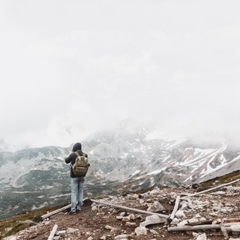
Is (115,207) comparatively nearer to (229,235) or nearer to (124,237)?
(124,237)

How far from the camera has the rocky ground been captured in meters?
11.4

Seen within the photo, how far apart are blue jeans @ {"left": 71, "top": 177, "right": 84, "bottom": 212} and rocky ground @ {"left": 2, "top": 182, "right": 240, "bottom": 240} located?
533 mm

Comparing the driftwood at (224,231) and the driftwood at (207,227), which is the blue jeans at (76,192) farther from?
the driftwood at (224,231)

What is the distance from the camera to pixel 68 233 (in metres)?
13.2

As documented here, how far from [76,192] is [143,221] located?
216 inches

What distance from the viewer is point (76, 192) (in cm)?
1772

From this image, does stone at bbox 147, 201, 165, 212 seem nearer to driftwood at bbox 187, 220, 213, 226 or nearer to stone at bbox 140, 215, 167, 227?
stone at bbox 140, 215, 167, 227

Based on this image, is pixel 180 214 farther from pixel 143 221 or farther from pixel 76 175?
pixel 76 175

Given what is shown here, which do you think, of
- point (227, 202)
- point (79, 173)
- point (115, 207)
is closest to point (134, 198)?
point (115, 207)

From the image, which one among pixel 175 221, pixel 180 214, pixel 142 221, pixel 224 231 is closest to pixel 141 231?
pixel 175 221

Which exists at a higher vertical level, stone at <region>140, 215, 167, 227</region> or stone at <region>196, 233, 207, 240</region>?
stone at <region>140, 215, 167, 227</region>

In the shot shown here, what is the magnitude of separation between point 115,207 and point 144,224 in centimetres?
465

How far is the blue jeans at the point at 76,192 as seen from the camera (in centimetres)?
1759

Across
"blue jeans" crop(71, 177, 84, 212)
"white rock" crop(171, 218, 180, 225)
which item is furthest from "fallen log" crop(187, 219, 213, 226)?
"blue jeans" crop(71, 177, 84, 212)
